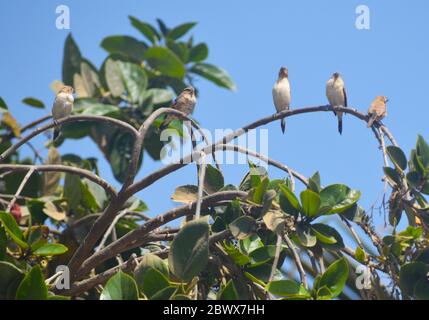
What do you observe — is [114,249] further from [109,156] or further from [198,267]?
[109,156]

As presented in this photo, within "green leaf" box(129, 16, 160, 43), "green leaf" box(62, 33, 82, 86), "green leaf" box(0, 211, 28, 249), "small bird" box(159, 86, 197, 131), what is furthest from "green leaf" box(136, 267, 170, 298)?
"green leaf" box(129, 16, 160, 43)

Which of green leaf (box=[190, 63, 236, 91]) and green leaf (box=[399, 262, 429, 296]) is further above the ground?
green leaf (box=[190, 63, 236, 91])

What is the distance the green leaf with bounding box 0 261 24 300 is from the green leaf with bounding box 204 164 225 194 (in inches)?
47.2

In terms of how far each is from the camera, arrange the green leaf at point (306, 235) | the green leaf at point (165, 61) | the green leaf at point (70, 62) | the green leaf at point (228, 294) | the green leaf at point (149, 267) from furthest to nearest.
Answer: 1. the green leaf at point (70, 62)
2. the green leaf at point (165, 61)
3. the green leaf at point (306, 235)
4. the green leaf at point (149, 267)
5. the green leaf at point (228, 294)

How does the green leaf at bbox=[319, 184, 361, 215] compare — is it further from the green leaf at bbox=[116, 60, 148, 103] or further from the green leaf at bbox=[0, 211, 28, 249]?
the green leaf at bbox=[116, 60, 148, 103]

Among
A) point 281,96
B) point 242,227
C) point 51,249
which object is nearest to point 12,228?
point 51,249

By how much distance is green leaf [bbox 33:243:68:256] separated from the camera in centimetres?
466

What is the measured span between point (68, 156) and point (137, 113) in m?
0.76

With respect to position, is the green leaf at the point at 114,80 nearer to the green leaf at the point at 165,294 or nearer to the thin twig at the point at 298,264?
the thin twig at the point at 298,264

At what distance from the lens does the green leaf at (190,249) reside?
351 centimetres

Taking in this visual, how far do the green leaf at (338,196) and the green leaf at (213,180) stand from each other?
0.61 m

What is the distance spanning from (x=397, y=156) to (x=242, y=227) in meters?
1.07

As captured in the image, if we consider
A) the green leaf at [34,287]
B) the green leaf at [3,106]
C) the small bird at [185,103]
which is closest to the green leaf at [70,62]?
the green leaf at [3,106]

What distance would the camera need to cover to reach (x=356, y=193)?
169 inches
